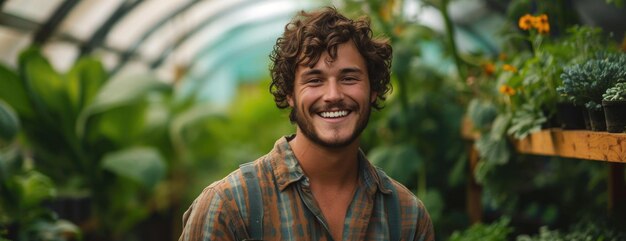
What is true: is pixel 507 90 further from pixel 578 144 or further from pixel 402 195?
pixel 402 195

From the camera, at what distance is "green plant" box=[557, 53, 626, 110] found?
2.08m

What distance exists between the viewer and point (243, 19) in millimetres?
11859

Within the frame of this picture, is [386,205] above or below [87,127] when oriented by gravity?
below

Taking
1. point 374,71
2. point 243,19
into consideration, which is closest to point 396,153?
point 374,71

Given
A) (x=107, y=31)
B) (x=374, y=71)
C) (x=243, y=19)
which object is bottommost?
(x=374, y=71)

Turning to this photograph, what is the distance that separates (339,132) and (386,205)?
0.25 metres

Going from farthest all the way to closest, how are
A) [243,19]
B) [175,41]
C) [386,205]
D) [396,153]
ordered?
[243,19], [175,41], [396,153], [386,205]

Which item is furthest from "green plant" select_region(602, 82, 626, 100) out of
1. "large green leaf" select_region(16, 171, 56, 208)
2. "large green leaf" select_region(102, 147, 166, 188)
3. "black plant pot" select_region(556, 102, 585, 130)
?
"large green leaf" select_region(102, 147, 166, 188)

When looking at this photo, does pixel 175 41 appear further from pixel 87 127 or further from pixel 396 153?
pixel 396 153

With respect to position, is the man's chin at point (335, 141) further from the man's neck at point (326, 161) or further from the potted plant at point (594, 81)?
the potted plant at point (594, 81)

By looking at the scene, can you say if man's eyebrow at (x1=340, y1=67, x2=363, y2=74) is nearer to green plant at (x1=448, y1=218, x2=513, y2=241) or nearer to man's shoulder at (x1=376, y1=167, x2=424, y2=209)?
man's shoulder at (x1=376, y1=167, x2=424, y2=209)

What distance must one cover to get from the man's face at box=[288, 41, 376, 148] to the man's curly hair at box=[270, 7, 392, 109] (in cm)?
3

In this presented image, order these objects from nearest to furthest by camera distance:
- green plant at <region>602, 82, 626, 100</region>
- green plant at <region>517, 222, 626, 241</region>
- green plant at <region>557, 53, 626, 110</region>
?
green plant at <region>602, 82, 626, 100</region> → green plant at <region>557, 53, 626, 110</region> → green plant at <region>517, 222, 626, 241</region>

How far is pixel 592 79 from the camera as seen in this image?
2115mm
